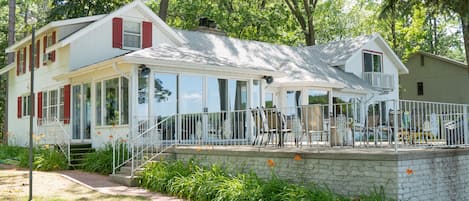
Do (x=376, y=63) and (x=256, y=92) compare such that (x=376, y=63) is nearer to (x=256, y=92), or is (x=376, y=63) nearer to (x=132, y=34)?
(x=256, y=92)

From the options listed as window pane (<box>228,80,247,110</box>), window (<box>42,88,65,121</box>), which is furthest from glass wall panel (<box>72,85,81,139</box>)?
window pane (<box>228,80,247,110</box>)

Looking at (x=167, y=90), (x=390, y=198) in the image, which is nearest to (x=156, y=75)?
(x=167, y=90)

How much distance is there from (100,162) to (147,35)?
621cm

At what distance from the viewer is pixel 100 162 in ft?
41.0

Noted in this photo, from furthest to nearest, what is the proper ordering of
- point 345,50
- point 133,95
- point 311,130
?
1. point 345,50
2. point 133,95
3. point 311,130

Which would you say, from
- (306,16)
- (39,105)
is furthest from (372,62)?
(39,105)

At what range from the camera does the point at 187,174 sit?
989 centimetres

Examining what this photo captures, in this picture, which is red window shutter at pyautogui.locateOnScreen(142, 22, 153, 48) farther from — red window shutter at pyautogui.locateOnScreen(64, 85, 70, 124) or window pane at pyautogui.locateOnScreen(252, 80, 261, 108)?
window pane at pyautogui.locateOnScreen(252, 80, 261, 108)

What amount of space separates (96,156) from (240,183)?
5.75m

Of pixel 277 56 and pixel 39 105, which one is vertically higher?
pixel 277 56

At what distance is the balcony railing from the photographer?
24219 mm


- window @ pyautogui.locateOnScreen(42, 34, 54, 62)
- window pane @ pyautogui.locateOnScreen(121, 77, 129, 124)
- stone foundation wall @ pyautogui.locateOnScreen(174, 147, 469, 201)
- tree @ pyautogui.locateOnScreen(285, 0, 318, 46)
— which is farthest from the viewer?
tree @ pyautogui.locateOnScreen(285, 0, 318, 46)

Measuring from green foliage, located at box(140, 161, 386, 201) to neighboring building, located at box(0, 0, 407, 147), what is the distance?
8.33 feet

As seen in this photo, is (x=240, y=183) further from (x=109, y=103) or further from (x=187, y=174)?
(x=109, y=103)
